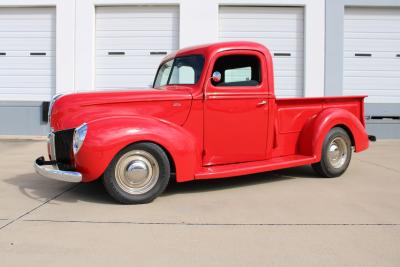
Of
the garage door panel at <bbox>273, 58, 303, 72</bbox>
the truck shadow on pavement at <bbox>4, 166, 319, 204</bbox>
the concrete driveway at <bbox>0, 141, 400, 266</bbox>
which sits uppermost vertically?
the garage door panel at <bbox>273, 58, 303, 72</bbox>

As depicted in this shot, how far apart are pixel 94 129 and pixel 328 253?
2677 mm

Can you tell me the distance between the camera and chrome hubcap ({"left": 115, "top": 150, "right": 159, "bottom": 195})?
4.91m

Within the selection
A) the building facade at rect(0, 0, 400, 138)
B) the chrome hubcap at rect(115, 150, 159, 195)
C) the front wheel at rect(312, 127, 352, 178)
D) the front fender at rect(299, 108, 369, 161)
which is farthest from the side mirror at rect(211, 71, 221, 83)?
the building facade at rect(0, 0, 400, 138)

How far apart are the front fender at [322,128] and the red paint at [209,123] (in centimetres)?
1

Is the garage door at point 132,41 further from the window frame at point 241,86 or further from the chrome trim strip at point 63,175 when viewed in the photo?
the chrome trim strip at point 63,175

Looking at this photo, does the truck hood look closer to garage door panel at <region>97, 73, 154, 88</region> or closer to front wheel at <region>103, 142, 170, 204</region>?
front wheel at <region>103, 142, 170, 204</region>

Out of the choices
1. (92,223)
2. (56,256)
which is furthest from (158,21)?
(56,256)

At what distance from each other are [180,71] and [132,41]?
7.06 meters

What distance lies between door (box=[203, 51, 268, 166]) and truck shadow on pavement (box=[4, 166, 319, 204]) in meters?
0.52

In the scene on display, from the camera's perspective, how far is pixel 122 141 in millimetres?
4746

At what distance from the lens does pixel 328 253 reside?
Answer: 347 cm

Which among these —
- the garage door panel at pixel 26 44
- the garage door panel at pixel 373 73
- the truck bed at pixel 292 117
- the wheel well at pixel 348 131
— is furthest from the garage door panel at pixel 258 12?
the wheel well at pixel 348 131

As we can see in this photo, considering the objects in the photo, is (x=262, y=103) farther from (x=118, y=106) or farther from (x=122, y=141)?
(x=122, y=141)

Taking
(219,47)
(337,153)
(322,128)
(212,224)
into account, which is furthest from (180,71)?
(337,153)
